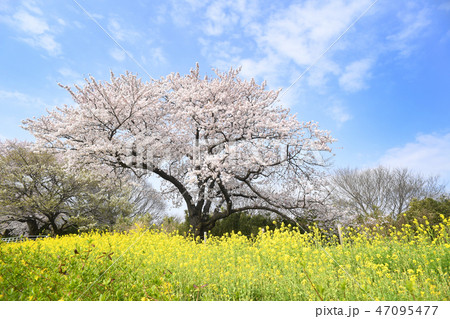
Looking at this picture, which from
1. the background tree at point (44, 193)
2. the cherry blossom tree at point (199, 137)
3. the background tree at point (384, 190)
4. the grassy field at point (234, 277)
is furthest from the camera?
the background tree at point (384, 190)

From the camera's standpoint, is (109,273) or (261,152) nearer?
(109,273)

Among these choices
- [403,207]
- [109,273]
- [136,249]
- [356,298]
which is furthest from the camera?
[403,207]

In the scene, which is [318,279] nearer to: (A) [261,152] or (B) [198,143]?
(A) [261,152]

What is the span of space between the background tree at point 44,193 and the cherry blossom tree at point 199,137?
473 cm

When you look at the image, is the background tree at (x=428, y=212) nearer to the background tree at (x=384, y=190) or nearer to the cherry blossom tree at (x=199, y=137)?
the cherry blossom tree at (x=199, y=137)

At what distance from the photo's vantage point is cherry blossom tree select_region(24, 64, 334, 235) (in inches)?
388

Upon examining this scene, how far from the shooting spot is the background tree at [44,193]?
15.5 m

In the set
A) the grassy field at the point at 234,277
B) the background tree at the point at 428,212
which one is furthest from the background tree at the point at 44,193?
the background tree at the point at 428,212

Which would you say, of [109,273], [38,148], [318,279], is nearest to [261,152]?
[318,279]

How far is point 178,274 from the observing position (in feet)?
12.8

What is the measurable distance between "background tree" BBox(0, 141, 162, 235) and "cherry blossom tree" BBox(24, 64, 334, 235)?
4.73 m

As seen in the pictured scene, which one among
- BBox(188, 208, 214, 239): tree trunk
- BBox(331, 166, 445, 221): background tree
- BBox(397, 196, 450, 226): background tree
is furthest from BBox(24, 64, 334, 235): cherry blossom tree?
BBox(331, 166, 445, 221): background tree

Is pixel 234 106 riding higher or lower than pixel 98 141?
higher
